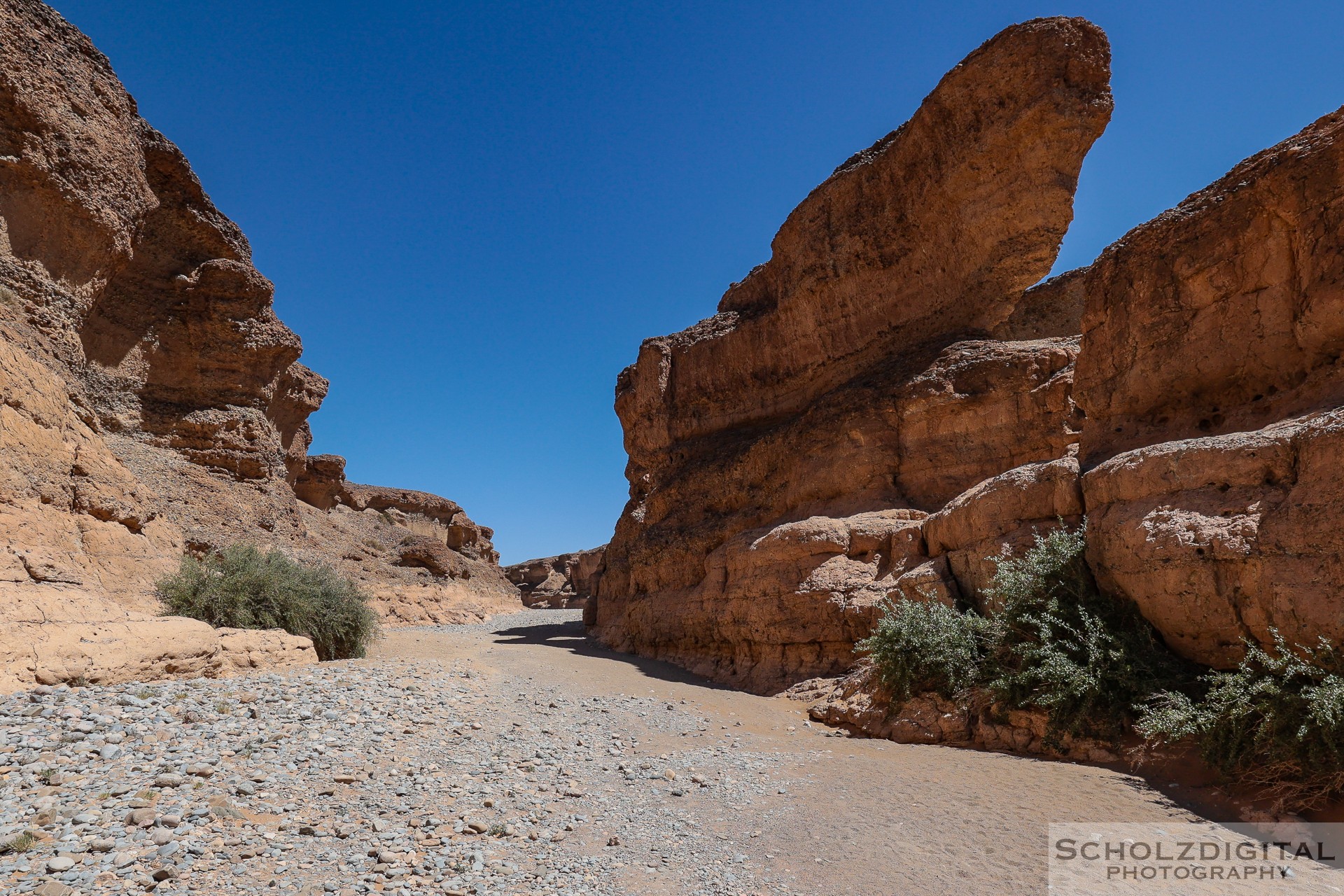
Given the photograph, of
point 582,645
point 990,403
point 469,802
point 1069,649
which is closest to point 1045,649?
point 1069,649

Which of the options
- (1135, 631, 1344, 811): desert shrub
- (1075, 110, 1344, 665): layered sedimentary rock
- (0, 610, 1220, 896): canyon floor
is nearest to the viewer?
(0, 610, 1220, 896): canyon floor

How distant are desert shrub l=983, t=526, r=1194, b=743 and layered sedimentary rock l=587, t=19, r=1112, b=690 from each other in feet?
6.13

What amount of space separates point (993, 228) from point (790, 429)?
23.1 feet

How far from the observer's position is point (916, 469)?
14.6 meters

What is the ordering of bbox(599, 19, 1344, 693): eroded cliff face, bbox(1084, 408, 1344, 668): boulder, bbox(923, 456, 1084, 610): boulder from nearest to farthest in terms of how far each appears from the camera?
bbox(1084, 408, 1344, 668): boulder
bbox(599, 19, 1344, 693): eroded cliff face
bbox(923, 456, 1084, 610): boulder

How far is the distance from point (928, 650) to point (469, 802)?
6395mm

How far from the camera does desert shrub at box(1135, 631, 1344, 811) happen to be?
5.15 m

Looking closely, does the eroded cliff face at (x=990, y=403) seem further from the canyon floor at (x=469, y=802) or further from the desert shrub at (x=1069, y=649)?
the canyon floor at (x=469, y=802)

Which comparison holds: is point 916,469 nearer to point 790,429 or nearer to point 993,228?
point 790,429

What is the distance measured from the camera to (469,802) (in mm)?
5793

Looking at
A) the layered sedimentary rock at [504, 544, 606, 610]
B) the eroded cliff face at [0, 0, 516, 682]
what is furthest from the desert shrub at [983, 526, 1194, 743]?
the layered sedimentary rock at [504, 544, 606, 610]

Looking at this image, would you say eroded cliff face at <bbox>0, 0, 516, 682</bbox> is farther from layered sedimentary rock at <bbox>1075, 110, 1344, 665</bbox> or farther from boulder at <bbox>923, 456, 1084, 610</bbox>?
layered sedimentary rock at <bbox>1075, 110, 1344, 665</bbox>

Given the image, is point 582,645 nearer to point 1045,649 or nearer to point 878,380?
point 878,380

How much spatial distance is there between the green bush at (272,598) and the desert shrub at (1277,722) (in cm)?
1292
